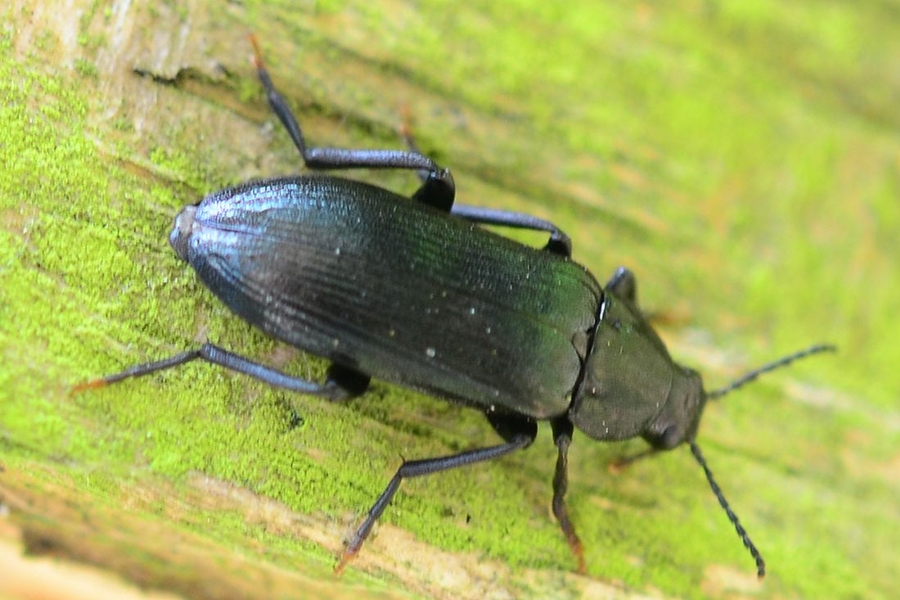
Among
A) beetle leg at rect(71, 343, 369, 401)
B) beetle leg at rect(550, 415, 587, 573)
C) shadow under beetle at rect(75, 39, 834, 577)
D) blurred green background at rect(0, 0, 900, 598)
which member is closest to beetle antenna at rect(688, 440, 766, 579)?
blurred green background at rect(0, 0, 900, 598)

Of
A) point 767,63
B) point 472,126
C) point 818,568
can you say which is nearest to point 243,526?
point 472,126

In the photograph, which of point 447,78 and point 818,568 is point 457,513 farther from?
point 447,78

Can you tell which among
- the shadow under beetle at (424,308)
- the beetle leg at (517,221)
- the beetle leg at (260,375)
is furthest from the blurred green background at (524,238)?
the beetle leg at (517,221)

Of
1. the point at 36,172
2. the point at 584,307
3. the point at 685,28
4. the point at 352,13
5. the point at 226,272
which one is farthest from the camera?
the point at 685,28

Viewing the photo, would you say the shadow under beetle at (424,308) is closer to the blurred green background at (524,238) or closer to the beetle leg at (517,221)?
the beetle leg at (517,221)

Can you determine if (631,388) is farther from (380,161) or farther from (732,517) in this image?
(380,161)

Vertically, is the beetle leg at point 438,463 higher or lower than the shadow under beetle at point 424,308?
lower

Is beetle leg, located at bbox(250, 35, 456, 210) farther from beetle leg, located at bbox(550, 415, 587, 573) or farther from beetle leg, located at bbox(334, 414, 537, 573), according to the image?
beetle leg, located at bbox(550, 415, 587, 573)
